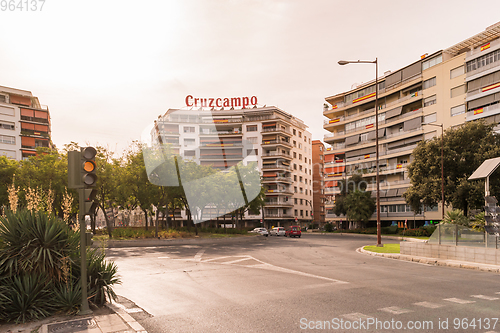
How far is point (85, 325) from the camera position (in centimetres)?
597

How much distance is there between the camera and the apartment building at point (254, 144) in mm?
84625

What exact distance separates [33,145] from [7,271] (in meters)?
75.0

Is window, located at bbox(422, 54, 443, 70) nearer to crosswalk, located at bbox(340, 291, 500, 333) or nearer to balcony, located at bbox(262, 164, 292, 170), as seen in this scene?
balcony, located at bbox(262, 164, 292, 170)

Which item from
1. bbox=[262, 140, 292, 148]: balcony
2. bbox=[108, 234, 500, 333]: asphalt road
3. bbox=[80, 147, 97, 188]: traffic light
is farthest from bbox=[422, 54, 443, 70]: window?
bbox=[80, 147, 97, 188]: traffic light

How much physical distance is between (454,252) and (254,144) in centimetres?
7172

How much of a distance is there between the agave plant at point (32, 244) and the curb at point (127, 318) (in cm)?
119

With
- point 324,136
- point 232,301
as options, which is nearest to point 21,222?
point 232,301

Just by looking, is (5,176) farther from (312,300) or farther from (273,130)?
(273,130)

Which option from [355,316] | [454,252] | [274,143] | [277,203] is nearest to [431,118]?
[274,143]

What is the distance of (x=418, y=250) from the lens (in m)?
18.0

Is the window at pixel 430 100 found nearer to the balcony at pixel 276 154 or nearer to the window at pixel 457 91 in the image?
the window at pixel 457 91

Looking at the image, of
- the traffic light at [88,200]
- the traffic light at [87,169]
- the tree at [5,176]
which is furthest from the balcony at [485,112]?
the tree at [5,176]

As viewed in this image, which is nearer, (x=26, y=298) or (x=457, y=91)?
(x=26, y=298)

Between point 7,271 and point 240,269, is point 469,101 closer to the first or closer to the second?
point 240,269
